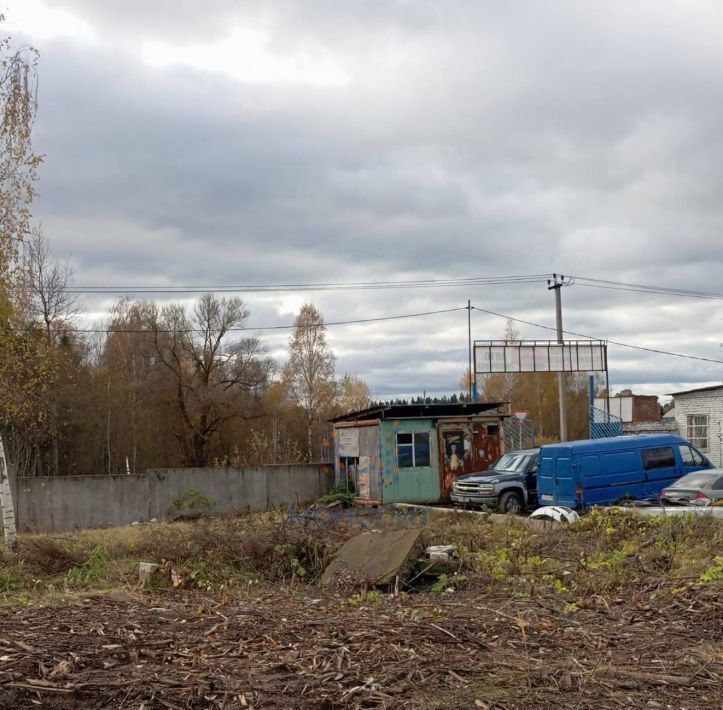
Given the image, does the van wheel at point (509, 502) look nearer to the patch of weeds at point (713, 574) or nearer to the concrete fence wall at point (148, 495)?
the concrete fence wall at point (148, 495)

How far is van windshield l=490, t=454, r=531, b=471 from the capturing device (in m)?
23.0

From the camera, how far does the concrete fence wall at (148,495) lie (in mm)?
25125

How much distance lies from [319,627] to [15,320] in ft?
41.8

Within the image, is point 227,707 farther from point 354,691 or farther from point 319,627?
point 319,627

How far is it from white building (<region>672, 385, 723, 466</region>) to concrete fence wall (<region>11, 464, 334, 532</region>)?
17.0 metres

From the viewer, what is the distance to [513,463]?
23281mm

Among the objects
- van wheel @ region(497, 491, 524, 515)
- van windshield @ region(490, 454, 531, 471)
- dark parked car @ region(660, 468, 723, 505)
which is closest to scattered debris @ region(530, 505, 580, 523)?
dark parked car @ region(660, 468, 723, 505)

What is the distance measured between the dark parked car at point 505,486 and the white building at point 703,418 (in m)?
14.6

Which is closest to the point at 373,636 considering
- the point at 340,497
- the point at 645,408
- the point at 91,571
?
the point at 91,571

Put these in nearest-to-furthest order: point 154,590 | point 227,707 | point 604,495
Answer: point 227,707 → point 154,590 → point 604,495

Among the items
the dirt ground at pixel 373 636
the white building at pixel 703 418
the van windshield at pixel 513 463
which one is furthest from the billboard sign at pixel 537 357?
the dirt ground at pixel 373 636

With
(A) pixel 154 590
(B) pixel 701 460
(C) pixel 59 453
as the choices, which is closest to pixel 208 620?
(A) pixel 154 590

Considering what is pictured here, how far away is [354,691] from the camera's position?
Answer: 218 inches

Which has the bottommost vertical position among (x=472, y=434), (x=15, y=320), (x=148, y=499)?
(x=148, y=499)
